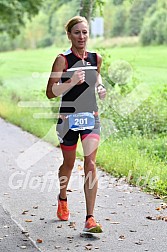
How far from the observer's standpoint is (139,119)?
1145cm

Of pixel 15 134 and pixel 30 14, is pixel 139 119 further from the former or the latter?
pixel 30 14

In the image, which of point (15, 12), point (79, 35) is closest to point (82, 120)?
point (79, 35)

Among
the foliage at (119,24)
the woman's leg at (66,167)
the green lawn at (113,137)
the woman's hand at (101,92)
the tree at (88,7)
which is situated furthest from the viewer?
the foliage at (119,24)

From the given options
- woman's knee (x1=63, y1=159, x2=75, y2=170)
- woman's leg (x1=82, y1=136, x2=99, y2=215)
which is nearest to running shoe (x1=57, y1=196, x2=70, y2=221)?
woman's knee (x1=63, y1=159, x2=75, y2=170)

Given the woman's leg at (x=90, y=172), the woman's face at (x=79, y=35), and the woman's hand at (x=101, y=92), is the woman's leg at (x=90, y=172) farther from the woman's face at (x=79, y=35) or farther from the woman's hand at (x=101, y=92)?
the woman's face at (x=79, y=35)

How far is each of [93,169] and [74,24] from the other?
1.33 meters

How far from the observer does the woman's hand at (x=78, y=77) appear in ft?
18.4

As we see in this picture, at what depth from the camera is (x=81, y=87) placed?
575 cm

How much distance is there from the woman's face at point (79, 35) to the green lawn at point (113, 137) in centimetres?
239

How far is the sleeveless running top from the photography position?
5.73 metres

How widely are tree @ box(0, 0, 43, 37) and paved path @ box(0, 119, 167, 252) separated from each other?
1441 cm

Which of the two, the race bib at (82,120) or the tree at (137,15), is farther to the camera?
the tree at (137,15)

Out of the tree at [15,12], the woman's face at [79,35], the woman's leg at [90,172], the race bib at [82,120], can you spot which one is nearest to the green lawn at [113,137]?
the tree at [15,12]

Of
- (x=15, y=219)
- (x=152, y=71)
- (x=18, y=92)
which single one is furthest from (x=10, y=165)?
(x=18, y=92)
